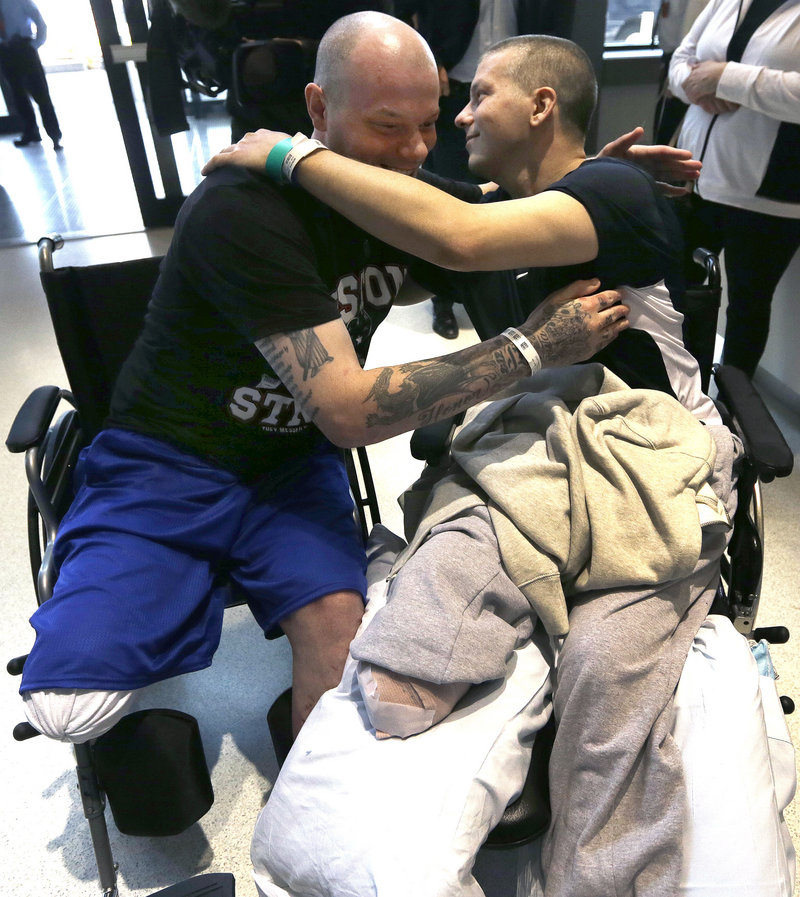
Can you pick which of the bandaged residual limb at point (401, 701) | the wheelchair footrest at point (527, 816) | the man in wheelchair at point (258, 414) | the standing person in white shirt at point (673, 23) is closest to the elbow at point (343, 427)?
the man in wheelchair at point (258, 414)

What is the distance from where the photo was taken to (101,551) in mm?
1373

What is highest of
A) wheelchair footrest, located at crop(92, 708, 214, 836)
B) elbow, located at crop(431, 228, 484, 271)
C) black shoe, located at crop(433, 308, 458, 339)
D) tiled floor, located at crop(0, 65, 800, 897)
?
elbow, located at crop(431, 228, 484, 271)

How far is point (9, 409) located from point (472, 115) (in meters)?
2.42

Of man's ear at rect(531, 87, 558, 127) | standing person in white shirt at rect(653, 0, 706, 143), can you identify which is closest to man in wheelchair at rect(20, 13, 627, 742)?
man's ear at rect(531, 87, 558, 127)

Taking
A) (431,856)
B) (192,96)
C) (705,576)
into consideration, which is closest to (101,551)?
(431,856)

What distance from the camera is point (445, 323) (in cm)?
364

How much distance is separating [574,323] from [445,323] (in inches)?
92.3

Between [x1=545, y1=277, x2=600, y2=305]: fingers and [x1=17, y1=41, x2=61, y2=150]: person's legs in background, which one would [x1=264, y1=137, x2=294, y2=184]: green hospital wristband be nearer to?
[x1=545, y1=277, x2=600, y2=305]: fingers

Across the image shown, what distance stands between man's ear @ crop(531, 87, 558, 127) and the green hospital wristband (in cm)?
47

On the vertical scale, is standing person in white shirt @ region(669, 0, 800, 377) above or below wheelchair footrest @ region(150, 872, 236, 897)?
above

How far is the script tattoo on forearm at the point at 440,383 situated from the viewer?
130 cm

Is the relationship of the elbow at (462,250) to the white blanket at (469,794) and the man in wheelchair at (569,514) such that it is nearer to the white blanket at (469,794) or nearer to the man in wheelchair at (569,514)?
the man in wheelchair at (569,514)

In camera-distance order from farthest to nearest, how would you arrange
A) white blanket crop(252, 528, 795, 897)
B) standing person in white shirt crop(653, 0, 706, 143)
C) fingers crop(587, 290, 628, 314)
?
standing person in white shirt crop(653, 0, 706, 143) → fingers crop(587, 290, 628, 314) → white blanket crop(252, 528, 795, 897)

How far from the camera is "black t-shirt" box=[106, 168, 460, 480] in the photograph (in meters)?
1.26
